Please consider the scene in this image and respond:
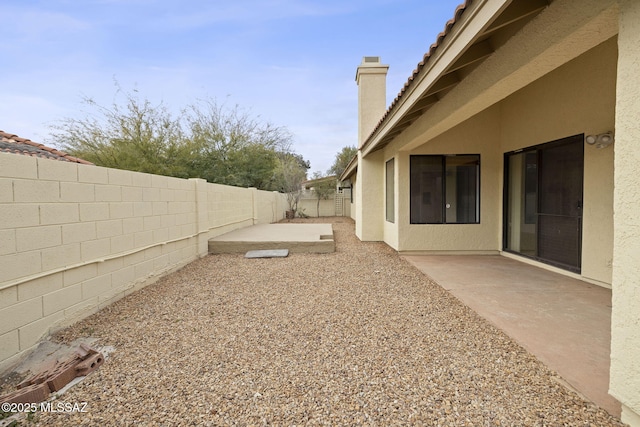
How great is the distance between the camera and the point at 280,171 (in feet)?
76.1

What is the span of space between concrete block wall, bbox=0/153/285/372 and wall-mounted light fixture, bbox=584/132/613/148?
7.41 meters

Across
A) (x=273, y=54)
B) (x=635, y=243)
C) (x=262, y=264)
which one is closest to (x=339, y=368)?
(x=635, y=243)

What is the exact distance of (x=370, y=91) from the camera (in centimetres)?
991

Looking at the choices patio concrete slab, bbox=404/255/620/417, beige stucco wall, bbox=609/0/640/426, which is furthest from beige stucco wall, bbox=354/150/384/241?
beige stucco wall, bbox=609/0/640/426

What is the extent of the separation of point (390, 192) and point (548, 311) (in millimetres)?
5559

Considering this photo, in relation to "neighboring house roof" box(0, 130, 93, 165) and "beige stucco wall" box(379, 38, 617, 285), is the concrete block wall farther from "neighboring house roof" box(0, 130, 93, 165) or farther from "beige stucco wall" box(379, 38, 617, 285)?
"beige stucco wall" box(379, 38, 617, 285)

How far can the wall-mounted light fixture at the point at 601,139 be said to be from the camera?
15.5 ft

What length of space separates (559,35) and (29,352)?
18.4 ft

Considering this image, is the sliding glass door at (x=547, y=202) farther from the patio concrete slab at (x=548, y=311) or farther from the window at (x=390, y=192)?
the window at (x=390, y=192)

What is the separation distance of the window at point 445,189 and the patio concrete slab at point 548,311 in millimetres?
1409

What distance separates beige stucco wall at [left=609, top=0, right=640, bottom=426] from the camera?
183 cm

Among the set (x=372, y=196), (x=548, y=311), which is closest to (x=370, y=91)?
(x=372, y=196)

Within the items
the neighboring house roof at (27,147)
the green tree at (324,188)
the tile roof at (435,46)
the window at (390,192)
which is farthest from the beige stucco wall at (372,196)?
the green tree at (324,188)

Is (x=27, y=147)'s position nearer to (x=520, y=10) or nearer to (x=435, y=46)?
(x=435, y=46)
